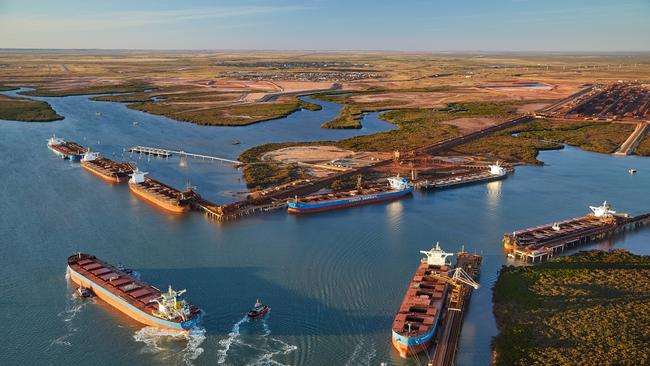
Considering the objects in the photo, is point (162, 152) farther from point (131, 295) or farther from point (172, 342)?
point (172, 342)

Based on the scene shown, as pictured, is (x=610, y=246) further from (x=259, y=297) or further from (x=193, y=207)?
(x=193, y=207)

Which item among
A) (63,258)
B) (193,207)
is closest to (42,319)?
(63,258)

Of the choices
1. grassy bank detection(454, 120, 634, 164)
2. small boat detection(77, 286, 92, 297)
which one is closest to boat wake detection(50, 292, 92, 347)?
small boat detection(77, 286, 92, 297)

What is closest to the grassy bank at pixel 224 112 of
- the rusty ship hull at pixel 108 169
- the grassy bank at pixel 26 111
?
the grassy bank at pixel 26 111

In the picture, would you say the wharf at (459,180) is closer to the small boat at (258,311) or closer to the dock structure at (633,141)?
the dock structure at (633,141)

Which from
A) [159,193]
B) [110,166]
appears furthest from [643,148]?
[110,166]

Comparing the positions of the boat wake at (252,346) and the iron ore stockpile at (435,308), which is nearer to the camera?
the boat wake at (252,346)

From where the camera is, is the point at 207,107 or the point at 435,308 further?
the point at 207,107
